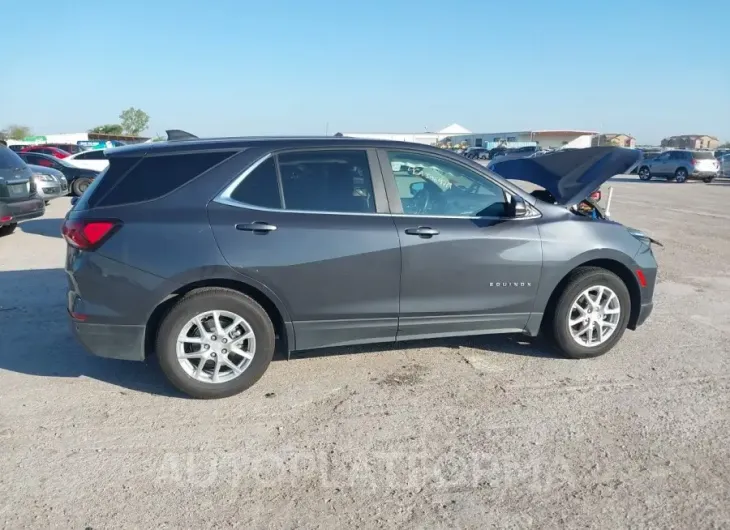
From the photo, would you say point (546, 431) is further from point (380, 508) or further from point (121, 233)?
point (121, 233)

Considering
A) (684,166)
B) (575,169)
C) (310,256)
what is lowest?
(684,166)

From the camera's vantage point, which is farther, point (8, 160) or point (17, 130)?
point (17, 130)

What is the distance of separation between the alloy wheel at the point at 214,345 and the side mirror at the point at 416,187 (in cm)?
152

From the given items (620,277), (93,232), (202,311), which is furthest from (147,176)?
(620,277)

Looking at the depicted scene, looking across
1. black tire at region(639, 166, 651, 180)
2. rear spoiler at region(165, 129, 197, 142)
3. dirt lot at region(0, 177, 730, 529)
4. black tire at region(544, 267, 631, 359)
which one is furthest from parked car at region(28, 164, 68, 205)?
black tire at region(639, 166, 651, 180)

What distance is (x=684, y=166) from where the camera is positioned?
2950 cm

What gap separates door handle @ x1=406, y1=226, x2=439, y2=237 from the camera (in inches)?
165

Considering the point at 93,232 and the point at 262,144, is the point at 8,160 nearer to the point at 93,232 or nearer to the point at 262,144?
the point at 93,232

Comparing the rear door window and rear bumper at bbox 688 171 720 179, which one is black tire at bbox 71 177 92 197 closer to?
the rear door window

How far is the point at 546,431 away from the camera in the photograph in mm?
3643

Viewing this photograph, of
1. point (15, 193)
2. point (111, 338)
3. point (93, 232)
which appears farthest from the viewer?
point (15, 193)

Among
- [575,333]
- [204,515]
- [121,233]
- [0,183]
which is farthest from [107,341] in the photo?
[0,183]

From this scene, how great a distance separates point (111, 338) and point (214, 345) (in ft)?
2.18

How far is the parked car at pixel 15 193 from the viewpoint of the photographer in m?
9.14
